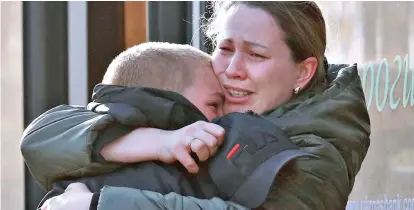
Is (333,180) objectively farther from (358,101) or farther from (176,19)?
(176,19)

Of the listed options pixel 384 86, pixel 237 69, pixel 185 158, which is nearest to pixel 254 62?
pixel 237 69

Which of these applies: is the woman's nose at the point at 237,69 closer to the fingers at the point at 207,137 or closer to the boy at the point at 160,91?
the boy at the point at 160,91

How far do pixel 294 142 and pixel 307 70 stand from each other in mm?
326

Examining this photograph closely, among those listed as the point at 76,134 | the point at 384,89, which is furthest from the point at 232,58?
the point at 384,89

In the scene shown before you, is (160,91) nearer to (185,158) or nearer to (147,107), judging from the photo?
(147,107)

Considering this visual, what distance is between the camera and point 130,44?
3137 millimetres

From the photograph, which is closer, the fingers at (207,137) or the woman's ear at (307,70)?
the fingers at (207,137)

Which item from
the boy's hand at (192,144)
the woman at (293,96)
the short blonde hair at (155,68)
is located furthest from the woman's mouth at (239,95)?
the boy's hand at (192,144)

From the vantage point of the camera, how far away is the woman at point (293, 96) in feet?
4.69

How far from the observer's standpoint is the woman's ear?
5.73 ft

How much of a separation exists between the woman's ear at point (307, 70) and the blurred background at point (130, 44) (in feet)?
2.56

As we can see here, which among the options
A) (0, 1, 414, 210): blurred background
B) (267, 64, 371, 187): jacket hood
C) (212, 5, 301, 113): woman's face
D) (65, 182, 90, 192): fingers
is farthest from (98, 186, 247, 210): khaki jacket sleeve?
(0, 1, 414, 210): blurred background

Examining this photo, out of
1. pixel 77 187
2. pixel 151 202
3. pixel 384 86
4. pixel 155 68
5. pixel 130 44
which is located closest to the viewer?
pixel 151 202

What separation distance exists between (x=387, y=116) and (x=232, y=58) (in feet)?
3.71
